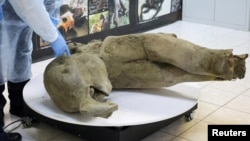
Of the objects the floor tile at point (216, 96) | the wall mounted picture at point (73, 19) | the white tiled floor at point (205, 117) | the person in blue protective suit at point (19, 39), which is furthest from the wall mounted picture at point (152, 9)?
the person in blue protective suit at point (19, 39)

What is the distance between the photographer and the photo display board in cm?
309

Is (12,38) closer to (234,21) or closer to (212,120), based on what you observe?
(212,120)

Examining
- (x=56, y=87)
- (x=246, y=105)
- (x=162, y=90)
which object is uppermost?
(x=56, y=87)

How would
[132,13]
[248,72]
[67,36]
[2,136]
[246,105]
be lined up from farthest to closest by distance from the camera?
[132,13] < [67,36] < [248,72] < [246,105] < [2,136]

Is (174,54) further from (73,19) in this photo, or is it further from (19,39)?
(73,19)

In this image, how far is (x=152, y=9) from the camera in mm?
3850

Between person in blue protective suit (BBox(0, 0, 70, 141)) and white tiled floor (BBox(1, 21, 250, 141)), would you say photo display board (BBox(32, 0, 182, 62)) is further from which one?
person in blue protective suit (BBox(0, 0, 70, 141))

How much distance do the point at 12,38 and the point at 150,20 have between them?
2.02 metres

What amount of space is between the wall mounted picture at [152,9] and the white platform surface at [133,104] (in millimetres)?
1718

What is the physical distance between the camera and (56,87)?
5.76 ft

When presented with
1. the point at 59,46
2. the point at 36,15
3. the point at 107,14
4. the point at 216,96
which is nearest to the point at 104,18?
the point at 107,14

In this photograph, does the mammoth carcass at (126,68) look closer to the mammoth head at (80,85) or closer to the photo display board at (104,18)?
the mammoth head at (80,85)

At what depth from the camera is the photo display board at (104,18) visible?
3094 mm

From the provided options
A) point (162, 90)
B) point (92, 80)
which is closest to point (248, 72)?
point (162, 90)
